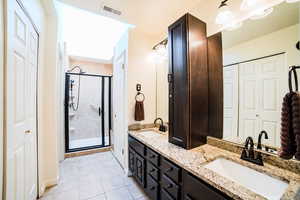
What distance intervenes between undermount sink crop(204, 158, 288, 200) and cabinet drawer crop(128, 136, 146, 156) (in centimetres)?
84

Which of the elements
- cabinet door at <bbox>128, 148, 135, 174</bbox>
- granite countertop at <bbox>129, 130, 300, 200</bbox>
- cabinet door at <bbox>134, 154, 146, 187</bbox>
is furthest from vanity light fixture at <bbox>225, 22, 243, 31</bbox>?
cabinet door at <bbox>128, 148, 135, 174</bbox>

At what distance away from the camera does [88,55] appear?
3.62 meters

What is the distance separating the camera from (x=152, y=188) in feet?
4.85

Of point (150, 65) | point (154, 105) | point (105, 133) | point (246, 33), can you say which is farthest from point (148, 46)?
point (105, 133)

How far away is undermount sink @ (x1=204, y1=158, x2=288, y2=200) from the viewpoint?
83cm

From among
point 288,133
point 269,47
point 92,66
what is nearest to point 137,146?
point 288,133

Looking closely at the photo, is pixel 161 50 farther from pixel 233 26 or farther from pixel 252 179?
pixel 252 179

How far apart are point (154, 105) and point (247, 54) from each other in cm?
155

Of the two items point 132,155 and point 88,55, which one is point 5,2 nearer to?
point 132,155

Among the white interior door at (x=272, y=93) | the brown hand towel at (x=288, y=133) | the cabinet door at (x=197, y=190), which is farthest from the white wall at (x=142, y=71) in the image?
the brown hand towel at (x=288, y=133)

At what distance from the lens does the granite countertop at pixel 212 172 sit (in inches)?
27.0

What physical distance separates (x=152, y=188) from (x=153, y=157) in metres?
0.37

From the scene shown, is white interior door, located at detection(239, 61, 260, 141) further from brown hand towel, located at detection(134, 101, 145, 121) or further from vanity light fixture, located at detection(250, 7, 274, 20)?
brown hand towel, located at detection(134, 101, 145, 121)

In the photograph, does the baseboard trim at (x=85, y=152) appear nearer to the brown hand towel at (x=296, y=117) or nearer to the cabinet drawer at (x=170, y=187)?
the cabinet drawer at (x=170, y=187)
